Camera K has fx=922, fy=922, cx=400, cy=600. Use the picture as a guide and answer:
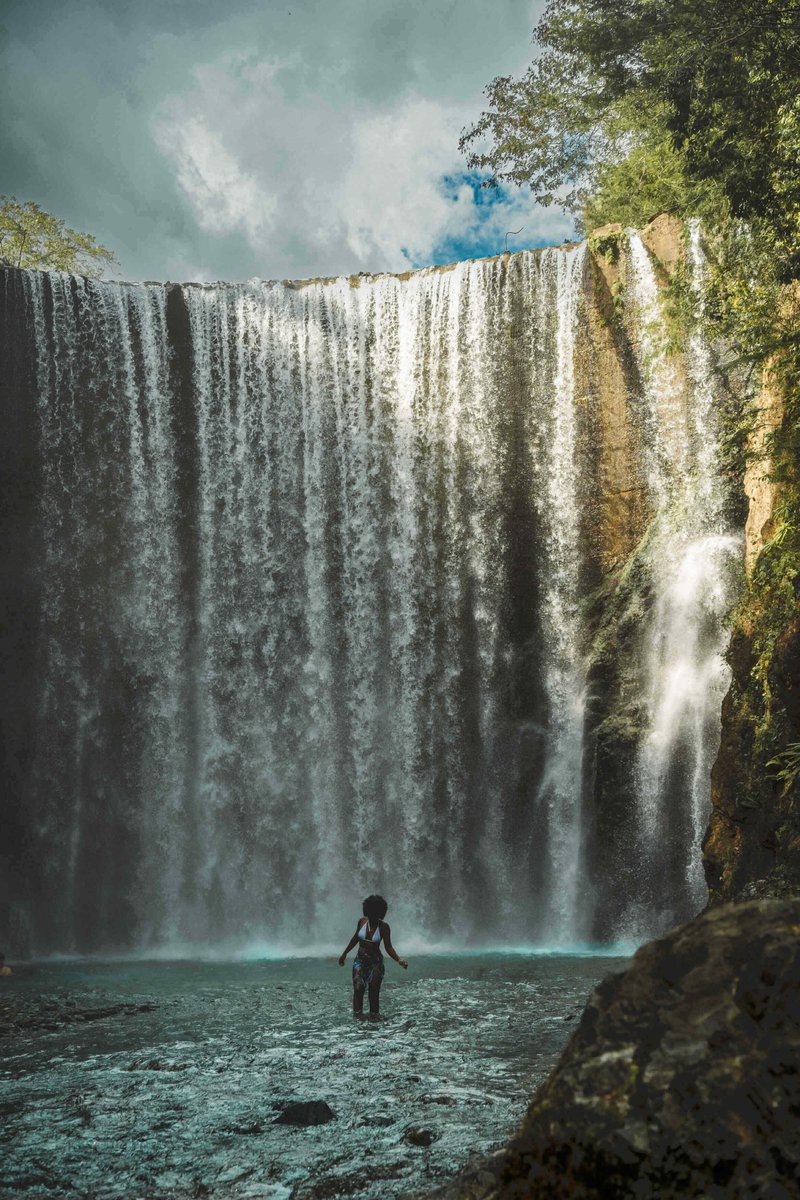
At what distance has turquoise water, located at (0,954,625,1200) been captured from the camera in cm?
473

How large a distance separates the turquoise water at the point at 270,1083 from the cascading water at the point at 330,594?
4.35 meters

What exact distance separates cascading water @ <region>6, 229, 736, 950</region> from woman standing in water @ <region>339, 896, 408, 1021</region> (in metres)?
6.58

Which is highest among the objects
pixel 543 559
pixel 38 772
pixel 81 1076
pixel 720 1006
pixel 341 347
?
pixel 341 347

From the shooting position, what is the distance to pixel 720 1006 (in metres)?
2.95

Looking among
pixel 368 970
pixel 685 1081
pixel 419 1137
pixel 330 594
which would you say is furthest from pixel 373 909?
pixel 330 594

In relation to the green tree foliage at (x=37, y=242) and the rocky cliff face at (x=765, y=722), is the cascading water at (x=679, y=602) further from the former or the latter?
the green tree foliage at (x=37, y=242)

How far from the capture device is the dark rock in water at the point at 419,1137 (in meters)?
5.06

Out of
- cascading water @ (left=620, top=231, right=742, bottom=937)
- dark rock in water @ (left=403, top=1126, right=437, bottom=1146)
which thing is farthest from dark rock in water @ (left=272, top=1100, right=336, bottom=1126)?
cascading water @ (left=620, top=231, right=742, bottom=937)

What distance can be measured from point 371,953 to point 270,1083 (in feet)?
5.99

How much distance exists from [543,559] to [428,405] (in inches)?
142

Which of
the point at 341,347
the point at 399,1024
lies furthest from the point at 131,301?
the point at 399,1024

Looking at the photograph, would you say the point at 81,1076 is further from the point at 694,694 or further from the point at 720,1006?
the point at 694,694

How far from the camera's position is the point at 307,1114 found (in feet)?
18.0

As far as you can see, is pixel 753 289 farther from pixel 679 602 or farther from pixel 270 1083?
pixel 270 1083
